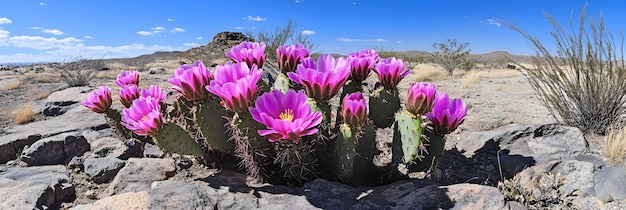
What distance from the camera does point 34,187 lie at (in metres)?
2.54

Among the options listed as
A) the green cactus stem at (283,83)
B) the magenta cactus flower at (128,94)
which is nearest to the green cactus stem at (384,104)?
the green cactus stem at (283,83)

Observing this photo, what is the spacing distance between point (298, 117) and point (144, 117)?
0.83 metres

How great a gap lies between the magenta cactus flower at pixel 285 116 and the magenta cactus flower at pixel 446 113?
0.79 meters

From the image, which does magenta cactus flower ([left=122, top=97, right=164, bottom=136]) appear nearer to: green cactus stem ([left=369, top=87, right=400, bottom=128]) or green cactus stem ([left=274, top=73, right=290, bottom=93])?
green cactus stem ([left=274, top=73, right=290, bottom=93])

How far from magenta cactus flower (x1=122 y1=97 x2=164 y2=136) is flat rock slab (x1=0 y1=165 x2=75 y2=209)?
84 cm

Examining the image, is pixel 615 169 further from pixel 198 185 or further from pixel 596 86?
pixel 198 185

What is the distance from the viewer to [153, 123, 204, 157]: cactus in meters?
2.16

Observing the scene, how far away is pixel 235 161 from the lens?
2.65 meters

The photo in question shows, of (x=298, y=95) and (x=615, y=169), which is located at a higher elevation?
(x=298, y=95)

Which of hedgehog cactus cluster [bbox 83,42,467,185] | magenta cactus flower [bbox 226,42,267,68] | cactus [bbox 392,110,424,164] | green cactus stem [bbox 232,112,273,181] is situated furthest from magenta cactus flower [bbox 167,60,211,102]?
cactus [bbox 392,110,424,164]

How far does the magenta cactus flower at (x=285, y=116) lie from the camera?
5.78 feet

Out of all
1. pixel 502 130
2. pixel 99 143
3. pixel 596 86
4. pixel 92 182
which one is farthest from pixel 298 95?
pixel 596 86

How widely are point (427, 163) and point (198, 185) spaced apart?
1317mm

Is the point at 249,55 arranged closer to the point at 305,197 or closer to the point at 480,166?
the point at 305,197
